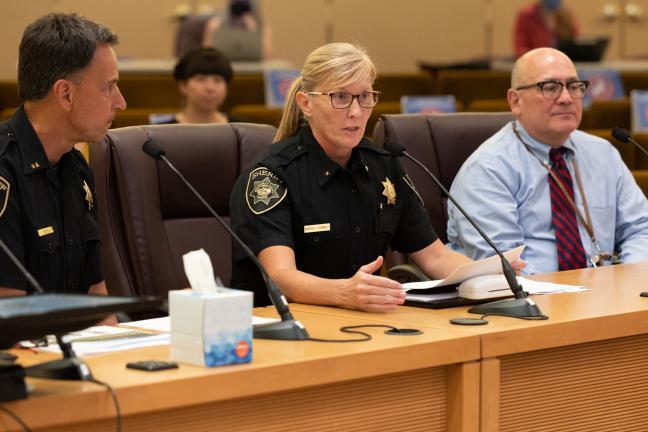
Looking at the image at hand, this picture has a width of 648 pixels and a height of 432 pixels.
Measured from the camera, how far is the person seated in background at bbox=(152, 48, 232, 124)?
566cm

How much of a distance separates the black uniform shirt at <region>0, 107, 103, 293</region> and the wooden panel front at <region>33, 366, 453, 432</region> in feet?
2.59

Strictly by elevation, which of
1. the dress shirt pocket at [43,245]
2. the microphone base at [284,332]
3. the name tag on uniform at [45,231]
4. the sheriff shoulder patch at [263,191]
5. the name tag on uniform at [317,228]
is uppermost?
the sheriff shoulder patch at [263,191]

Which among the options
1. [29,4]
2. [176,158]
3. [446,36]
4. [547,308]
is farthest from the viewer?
[446,36]

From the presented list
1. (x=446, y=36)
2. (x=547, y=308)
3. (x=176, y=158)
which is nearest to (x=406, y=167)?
(x=176, y=158)

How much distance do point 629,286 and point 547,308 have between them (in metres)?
0.44

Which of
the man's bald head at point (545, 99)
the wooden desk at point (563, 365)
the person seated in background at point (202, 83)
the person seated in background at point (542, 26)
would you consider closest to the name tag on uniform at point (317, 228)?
the wooden desk at point (563, 365)

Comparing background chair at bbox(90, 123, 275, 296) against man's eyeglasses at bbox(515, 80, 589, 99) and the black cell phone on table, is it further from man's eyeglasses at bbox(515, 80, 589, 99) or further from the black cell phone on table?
the black cell phone on table

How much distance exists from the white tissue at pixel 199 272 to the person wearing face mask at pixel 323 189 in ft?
2.75

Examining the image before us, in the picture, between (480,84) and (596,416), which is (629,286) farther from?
(480,84)

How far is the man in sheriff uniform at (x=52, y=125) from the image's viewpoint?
2.56 meters

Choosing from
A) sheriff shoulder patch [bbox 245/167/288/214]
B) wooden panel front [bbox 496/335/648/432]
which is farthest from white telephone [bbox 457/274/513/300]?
sheriff shoulder patch [bbox 245/167/288/214]

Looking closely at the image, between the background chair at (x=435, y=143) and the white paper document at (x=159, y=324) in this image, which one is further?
the background chair at (x=435, y=143)

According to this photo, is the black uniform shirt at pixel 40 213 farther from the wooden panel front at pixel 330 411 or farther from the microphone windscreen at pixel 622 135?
the microphone windscreen at pixel 622 135

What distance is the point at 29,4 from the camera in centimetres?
948
